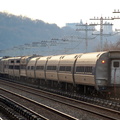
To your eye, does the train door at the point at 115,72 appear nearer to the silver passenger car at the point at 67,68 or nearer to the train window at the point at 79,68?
the train window at the point at 79,68

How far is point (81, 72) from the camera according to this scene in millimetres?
29188

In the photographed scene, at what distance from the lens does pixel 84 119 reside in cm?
1819

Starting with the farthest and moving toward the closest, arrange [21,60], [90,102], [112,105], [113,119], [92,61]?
[21,60]
[92,61]
[90,102]
[112,105]
[113,119]

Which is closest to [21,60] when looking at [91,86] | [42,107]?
[91,86]

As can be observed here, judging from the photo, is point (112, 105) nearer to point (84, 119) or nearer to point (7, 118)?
point (84, 119)

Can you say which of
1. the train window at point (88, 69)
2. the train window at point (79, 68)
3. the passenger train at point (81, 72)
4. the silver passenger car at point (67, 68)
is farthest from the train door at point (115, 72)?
the silver passenger car at point (67, 68)

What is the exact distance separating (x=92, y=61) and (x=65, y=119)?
9.87m

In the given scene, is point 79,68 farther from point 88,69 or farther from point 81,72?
point 88,69

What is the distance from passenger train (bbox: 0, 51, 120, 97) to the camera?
2628 cm

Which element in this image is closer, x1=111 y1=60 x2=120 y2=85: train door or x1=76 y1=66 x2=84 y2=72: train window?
x1=111 y1=60 x2=120 y2=85: train door

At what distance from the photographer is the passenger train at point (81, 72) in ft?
86.2

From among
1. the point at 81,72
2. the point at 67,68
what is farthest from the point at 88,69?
the point at 67,68

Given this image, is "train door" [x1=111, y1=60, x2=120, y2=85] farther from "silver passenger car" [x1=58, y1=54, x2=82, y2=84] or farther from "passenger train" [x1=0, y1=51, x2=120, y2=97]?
"silver passenger car" [x1=58, y1=54, x2=82, y2=84]

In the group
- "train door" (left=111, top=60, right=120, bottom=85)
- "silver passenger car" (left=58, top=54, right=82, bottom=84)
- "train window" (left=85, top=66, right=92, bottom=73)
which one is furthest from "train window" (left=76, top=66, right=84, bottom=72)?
"train door" (left=111, top=60, right=120, bottom=85)
